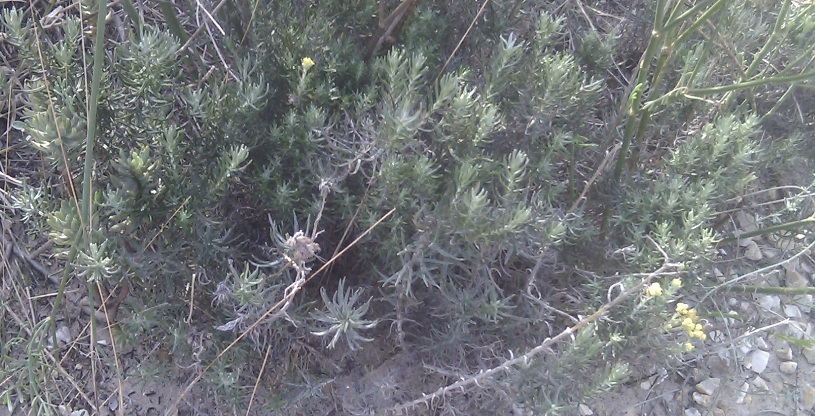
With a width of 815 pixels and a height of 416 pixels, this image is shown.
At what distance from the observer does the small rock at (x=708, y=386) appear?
239 centimetres

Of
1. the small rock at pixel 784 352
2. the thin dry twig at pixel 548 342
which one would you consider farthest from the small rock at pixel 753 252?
the thin dry twig at pixel 548 342

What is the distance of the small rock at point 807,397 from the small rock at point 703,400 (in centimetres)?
38

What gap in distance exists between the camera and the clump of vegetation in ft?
5.53

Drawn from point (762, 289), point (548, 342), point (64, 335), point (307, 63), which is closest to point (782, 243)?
point (762, 289)

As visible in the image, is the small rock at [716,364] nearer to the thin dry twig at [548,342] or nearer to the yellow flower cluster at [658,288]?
the thin dry twig at [548,342]

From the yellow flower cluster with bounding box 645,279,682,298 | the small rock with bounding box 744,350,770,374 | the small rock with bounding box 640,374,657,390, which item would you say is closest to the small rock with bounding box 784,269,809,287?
the small rock with bounding box 744,350,770,374

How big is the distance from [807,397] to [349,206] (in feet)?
5.94

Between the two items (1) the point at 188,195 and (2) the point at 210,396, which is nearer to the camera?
(1) the point at 188,195

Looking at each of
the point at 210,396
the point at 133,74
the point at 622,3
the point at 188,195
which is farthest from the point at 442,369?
→ the point at 622,3

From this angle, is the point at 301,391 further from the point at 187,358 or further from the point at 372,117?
the point at 372,117

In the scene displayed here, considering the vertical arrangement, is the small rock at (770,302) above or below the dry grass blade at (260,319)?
below

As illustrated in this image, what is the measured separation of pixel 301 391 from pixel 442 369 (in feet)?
1.29

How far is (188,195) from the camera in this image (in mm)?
1741

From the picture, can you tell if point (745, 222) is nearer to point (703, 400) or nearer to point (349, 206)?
point (703, 400)
